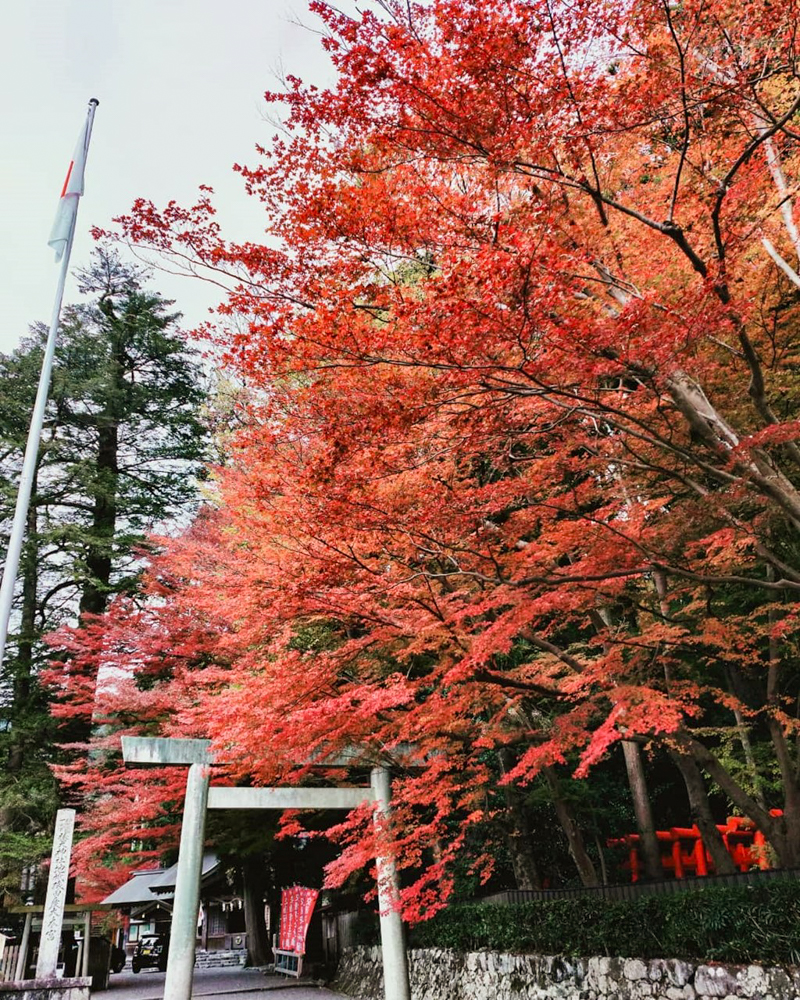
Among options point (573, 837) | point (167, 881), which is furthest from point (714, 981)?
point (167, 881)

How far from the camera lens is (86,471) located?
19.4m

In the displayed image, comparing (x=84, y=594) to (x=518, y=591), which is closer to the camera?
(x=518, y=591)

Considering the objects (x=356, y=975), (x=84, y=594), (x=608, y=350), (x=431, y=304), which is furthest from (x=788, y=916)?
(x=84, y=594)

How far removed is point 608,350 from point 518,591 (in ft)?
8.41

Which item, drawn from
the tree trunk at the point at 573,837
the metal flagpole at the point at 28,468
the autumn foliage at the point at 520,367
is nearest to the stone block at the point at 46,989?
the autumn foliage at the point at 520,367

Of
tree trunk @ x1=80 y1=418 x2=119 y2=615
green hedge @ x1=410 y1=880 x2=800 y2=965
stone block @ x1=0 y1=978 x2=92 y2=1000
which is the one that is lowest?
stone block @ x1=0 y1=978 x2=92 y2=1000

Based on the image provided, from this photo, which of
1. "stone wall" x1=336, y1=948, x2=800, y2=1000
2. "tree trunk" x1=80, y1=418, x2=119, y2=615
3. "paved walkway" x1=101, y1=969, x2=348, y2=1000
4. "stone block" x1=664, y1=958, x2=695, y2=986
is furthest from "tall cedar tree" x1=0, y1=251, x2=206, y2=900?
"stone block" x1=664, y1=958, x2=695, y2=986

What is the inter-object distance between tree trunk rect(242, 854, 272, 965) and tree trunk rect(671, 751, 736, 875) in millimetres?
11584

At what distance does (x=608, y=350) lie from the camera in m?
5.33

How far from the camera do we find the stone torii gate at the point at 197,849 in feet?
30.5

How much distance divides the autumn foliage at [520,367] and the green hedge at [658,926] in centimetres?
80

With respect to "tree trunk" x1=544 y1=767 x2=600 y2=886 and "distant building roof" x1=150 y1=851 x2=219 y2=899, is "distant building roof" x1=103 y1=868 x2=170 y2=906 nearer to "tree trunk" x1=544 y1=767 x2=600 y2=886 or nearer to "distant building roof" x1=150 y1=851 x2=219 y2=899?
"distant building roof" x1=150 y1=851 x2=219 y2=899

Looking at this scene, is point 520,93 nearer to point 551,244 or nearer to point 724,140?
point 551,244

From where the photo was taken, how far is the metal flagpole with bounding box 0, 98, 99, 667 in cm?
718
